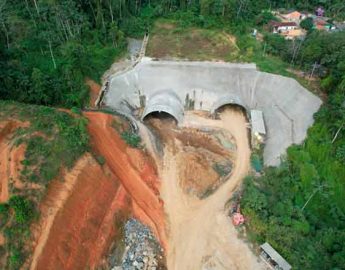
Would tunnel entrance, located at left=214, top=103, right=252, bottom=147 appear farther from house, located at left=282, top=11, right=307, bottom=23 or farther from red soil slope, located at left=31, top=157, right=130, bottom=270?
house, located at left=282, top=11, right=307, bottom=23

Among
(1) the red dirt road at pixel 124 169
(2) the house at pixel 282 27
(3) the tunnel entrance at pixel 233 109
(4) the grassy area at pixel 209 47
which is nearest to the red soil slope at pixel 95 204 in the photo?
(1) the red dirt road at pixel 124 169

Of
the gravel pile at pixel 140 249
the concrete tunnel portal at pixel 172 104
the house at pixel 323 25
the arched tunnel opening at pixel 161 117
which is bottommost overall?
the gravel pile at pixel 140 249

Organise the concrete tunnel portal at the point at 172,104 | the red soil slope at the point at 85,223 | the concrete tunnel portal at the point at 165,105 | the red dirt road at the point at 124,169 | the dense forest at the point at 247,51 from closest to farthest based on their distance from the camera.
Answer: the red soil slope at the point at 85,223
the dense forest at the point at 247,51
the red dirt road at the point at 124,169
the concrete tunnel portal at the point at 165,105
the concrete tunnel portal at the point at 172,104

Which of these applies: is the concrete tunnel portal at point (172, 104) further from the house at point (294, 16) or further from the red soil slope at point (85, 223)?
the house at point (294, 16)

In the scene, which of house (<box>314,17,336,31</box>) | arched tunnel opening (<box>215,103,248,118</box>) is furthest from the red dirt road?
house (<box>314,17,336,31</box>)

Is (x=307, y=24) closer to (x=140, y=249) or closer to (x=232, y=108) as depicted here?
(x=232, y=108)

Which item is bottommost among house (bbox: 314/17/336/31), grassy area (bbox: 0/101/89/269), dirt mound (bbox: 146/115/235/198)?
dirt mound (bbox: 146/115/235/198)

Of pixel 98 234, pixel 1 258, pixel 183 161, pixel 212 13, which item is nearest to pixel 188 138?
pixel 183 161

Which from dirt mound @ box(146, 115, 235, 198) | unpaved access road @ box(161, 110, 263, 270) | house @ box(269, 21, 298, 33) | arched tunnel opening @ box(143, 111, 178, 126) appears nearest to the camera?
unpaved access road @ box(161, 110, 263, 270)

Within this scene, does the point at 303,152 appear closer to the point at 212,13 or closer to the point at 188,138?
the point at 188,138
